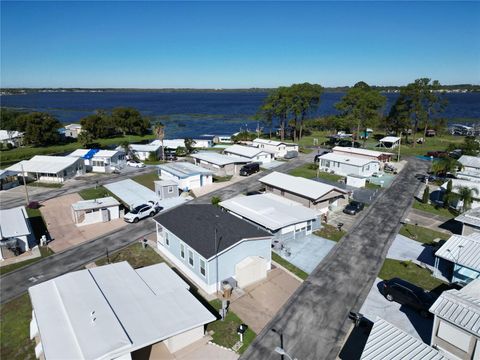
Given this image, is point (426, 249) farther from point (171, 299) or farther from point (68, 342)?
point (68, 342)

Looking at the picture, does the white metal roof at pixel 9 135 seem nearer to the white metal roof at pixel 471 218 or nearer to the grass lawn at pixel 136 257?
the grass lawn at pixel 136 257

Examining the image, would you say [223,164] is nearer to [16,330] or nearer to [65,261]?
[65,261]

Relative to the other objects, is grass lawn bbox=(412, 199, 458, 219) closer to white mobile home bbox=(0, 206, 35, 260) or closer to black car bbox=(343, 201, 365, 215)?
black car bbox=(343, 201, 365, 215)

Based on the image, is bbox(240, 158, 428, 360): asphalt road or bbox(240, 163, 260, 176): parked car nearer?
bbox(240, 158, 428, 360): asphalt road

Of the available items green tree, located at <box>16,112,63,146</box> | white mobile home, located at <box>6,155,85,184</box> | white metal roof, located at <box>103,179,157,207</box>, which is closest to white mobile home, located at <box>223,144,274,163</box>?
white metal roof, located at <box>103,179,157,207</box>

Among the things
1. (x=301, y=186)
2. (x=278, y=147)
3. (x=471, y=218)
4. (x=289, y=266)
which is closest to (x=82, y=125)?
(x=278, y=147)

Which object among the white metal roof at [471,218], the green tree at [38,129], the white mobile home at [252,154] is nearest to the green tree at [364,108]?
the white mobile home at [252,154]
